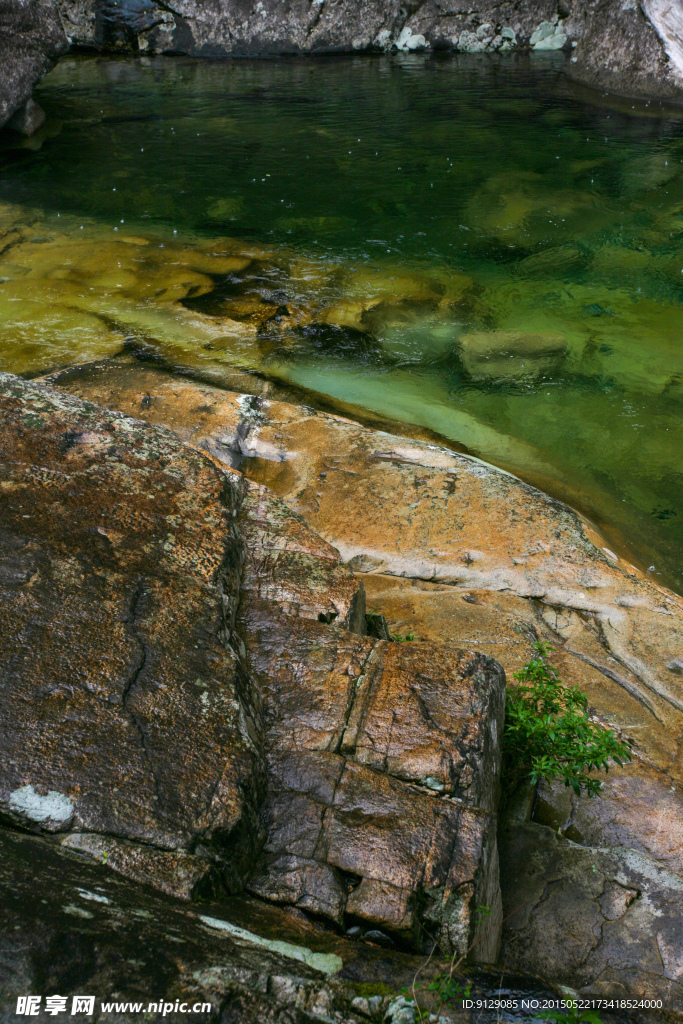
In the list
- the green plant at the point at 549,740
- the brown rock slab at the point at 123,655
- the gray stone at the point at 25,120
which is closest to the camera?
the brown rock slab at the point at 123,655

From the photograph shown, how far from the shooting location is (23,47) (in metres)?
11.6

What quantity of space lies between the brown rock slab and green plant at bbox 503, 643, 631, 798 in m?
1.02

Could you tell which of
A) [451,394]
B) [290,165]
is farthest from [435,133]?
[451,394]

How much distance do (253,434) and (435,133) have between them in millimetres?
10241

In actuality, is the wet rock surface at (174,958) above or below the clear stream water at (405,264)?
below

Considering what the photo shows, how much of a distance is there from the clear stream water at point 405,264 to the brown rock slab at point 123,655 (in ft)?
10.2

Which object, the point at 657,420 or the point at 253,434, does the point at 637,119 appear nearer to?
the point at 657,420

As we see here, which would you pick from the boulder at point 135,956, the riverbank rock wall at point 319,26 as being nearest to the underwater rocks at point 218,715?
the boulder at point 135,956

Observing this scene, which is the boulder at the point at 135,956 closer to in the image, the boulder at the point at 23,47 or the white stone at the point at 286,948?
the white stone at the point at 286,948

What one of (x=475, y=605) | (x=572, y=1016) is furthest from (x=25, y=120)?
(x=572, y=1016)

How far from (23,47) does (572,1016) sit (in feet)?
45.2

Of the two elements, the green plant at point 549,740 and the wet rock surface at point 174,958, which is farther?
the green plant at point 549,740

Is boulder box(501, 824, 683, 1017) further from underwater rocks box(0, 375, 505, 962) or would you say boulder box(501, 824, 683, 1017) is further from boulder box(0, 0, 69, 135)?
boulder box(0, 0, 69, 135)

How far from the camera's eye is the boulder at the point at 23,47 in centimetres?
1132
